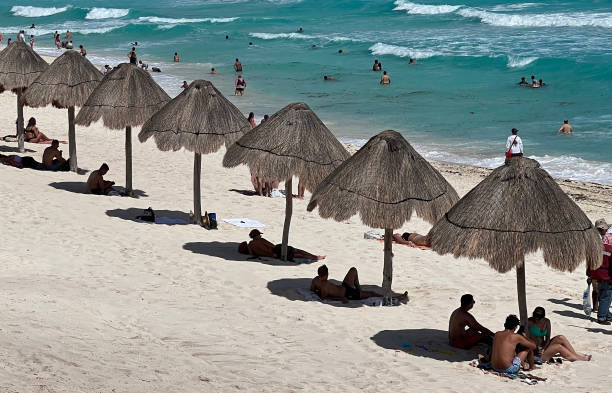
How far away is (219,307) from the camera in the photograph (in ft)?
34.1

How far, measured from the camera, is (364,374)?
851cm

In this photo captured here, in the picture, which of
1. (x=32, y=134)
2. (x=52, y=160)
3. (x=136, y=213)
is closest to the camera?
(x=136, y=213)

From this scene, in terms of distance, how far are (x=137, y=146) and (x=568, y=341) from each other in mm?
14386

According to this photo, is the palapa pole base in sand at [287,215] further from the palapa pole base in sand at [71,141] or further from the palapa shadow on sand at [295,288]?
the palapa pole base in sand at [71,141]

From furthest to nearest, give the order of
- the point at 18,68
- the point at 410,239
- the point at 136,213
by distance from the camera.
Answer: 1. the point at 18,68
2. the point at 136,213
3. the point at 410,239

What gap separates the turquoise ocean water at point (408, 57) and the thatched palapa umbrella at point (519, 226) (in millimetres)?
13206

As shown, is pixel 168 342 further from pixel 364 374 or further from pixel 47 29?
pixel 47 29

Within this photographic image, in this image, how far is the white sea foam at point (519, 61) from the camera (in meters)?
43.1

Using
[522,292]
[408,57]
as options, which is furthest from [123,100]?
[408,57]

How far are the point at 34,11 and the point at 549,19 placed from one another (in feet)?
156

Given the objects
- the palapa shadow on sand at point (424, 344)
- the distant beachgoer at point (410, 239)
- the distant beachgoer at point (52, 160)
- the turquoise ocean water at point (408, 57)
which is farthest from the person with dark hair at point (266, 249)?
the turquoise ocean water at point (408, 57)

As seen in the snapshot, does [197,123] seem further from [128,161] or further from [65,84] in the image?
[65,84]

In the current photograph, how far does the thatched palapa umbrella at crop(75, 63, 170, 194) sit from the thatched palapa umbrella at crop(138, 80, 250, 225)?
1.15 metres

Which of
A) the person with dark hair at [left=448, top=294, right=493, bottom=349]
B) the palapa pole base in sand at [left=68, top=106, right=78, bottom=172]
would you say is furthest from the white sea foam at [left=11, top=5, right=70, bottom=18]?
the person with dark hair at [left=448, top=294, right=493, bottom=349]
